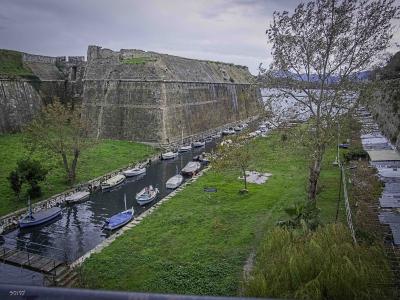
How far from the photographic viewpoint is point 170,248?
1644 centimetres

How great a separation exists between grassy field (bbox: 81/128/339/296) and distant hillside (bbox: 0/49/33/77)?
1146 inches

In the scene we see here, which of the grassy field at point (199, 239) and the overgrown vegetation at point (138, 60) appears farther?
the overgrown vegetation at point (138, 60)

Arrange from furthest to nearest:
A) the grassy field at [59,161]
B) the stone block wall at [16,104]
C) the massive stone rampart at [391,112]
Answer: the stone block wall at [16,104] → the massive stone rampart at [391,112] → the grassy field at [59,161]

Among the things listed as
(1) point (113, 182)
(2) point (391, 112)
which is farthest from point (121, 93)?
(2) point (391, 112)

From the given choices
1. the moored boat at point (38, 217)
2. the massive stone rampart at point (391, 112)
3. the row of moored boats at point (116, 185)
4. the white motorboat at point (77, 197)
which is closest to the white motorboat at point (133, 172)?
the row of moored boats at point (116, 185)

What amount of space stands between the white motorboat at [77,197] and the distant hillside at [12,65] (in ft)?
77.9

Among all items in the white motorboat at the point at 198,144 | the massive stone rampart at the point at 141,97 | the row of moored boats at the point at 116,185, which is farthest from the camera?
the white motorboat at the point at 198,144

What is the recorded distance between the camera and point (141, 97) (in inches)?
1742

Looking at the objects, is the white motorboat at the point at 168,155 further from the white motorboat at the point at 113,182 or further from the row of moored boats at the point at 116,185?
the white motorboat at the point at 113,182

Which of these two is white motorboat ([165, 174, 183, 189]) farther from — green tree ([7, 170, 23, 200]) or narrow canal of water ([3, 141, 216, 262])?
green tree ([7, 170, 23, 200])

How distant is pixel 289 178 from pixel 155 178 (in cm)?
1133

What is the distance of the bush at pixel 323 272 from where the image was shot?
263 inches

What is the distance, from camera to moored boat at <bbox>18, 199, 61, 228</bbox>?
21.2 meters

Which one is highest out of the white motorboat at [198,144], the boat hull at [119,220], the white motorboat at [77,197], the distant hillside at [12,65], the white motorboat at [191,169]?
the distant hillside at [12,65]
